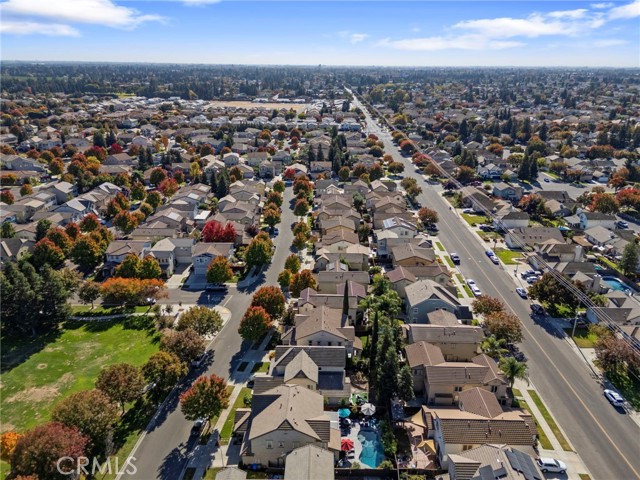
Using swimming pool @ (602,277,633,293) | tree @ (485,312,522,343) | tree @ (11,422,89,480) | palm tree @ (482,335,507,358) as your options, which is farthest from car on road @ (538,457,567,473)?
swimming pool @ (602,277,633,293)

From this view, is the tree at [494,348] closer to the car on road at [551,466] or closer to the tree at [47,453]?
the car on road at [551,466]

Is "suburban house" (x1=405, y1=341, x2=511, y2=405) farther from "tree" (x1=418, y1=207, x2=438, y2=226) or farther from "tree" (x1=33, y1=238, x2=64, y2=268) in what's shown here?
"tree" (x1=33, y1=238, x2=64, y2=268)

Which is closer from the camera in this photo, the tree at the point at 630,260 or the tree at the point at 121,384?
the tree at the point at 121,384

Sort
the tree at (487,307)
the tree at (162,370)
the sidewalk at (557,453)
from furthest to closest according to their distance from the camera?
the tree at (487,307)
the tree at (162,370)
the sidewalk at (557,453)

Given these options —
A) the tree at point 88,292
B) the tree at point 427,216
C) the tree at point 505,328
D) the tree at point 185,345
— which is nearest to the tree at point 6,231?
the tree at point 88,292

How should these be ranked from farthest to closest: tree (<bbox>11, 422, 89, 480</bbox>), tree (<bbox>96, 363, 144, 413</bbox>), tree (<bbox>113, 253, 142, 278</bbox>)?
tree (<bbox>113, 253, 142, 278</bbox>) → tree (<bbox>96, 363, 144, 413</bbox>) → tree (<bbox>11, 422, 89, 480</bbox>)

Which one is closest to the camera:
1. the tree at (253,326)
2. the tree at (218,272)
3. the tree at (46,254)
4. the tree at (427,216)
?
the tree at (253,326)
